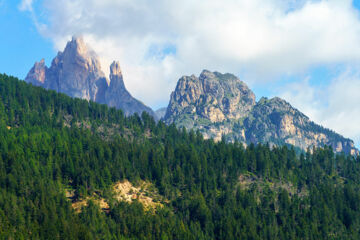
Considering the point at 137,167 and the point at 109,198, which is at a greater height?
the point at 137,167

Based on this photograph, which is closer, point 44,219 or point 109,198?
point 44,219

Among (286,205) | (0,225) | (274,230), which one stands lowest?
(0,225)

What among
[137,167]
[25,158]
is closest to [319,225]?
[137,167]

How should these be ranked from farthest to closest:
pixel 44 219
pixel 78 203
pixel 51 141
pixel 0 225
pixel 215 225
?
pixel 51 141, pixel 215 225, pixel 78 203, pixel 44 219, pixel 0 225

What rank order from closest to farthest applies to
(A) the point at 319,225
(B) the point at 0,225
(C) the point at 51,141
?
(B) the point at 0,225, (A) the point at 319,225, (C) the point at 51,141

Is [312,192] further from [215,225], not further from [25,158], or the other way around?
[25,158]

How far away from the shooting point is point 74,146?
602ft

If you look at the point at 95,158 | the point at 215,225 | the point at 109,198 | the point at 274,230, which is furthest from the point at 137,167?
the point at 274,230

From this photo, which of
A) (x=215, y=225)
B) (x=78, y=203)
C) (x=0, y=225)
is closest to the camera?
(x=0, y=225)

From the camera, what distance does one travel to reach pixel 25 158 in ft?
537

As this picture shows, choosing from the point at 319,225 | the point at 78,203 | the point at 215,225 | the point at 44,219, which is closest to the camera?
the point at 44,219

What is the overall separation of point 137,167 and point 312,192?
8204 cm

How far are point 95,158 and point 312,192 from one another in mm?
100648

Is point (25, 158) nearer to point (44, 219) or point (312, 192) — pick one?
point (44, 219)
